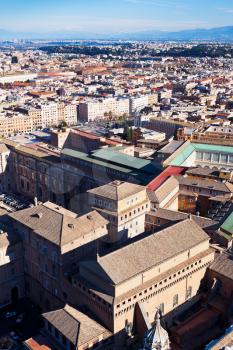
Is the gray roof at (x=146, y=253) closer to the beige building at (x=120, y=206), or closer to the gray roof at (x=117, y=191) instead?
the beige building at (x=120, y=206)

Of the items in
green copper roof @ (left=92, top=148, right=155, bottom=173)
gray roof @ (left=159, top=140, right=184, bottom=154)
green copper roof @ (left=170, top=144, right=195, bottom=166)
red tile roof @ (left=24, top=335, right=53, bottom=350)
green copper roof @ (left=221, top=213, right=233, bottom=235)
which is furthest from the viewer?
gray roof @ (left=159, top=140, right=184, bottom=154)

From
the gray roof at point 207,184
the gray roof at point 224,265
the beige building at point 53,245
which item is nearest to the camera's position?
the gray roof at point 224,265

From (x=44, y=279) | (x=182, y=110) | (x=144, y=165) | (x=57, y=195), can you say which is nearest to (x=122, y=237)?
(x=44, y=279)

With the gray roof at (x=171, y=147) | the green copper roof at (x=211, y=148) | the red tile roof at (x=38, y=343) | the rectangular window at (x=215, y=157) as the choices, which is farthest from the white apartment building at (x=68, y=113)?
the red tile roof at (x=38, y=343)

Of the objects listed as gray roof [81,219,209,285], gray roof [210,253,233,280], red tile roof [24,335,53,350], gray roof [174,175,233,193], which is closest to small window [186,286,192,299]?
gray roof [210,253,233,280]

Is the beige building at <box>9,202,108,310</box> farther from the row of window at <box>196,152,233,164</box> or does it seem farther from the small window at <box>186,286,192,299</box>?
the row of window at <box>196,152,233,164</box>

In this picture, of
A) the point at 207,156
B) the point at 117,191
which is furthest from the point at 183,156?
the point at 117,191
